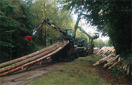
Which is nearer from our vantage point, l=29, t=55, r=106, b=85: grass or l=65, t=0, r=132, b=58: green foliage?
l=29, t=55, r=106, b=85: grass

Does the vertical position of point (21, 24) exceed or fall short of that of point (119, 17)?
it exceeds it

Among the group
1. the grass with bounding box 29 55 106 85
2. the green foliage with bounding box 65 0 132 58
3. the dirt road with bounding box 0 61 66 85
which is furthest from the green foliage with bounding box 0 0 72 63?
the grass with bounding box 29 55 106 85

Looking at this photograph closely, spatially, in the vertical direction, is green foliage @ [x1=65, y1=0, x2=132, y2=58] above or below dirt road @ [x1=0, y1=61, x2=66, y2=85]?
above

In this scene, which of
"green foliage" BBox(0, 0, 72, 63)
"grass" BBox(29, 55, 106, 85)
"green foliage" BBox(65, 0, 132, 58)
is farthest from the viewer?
"green foliage" BBox(0, 0, 72, 63)

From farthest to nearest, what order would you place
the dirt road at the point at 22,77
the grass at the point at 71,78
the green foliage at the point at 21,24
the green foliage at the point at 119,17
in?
the green foliage at the point at 21,24 → the green foliage at the point at 119,17 → the dirt road at the point at 22,77 → the grass at the point at 71,78

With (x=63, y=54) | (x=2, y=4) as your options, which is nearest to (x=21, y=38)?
(x=2, y=4)

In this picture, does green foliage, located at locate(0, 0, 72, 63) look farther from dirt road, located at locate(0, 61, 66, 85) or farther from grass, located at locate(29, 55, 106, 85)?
grass, located at locate(29, 55, 106, 85)

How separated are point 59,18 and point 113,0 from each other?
15.6 metres

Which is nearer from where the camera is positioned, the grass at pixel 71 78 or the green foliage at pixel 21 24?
the grass at pixel 71 78

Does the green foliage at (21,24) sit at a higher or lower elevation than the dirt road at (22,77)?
higher

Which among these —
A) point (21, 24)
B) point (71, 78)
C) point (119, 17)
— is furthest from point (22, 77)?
point (21, 24)

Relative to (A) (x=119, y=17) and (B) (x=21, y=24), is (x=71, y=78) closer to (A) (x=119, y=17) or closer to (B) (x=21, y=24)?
(A) (x=119, y=17)

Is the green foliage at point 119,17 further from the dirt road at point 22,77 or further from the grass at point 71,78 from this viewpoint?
the dirt road at point 22,77

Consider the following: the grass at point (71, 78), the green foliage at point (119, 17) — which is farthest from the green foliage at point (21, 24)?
the grass at point (71, 78)
